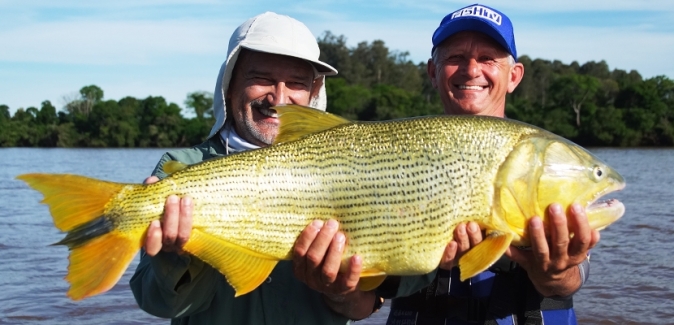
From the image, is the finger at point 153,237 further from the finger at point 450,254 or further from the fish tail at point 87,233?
the finger at point 450,254

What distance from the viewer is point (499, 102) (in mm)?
4785

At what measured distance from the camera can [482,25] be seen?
15.1 feet

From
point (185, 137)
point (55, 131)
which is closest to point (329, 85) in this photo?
point (185, 137)

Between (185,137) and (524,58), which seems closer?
(185,137)

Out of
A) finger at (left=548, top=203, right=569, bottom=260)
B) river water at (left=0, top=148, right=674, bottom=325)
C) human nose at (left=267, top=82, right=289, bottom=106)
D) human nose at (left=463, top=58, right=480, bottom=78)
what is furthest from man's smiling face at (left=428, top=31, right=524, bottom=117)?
river water at (left=0, top=148, right=674, bottom=325)

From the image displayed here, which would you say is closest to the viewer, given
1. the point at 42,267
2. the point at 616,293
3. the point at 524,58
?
the point at 616,293

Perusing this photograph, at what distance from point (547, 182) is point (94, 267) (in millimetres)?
2232

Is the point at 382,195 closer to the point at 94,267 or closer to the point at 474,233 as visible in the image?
the point at 474,233

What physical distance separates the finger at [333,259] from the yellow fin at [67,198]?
3.71 feet

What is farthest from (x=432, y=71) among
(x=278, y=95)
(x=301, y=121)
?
(x=301, y=121)

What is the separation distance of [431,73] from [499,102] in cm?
66

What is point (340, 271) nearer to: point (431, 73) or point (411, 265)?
point (411, 265)

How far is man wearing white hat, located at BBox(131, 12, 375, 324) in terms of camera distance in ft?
10.8

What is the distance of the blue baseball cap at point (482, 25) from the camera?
15.1ft
